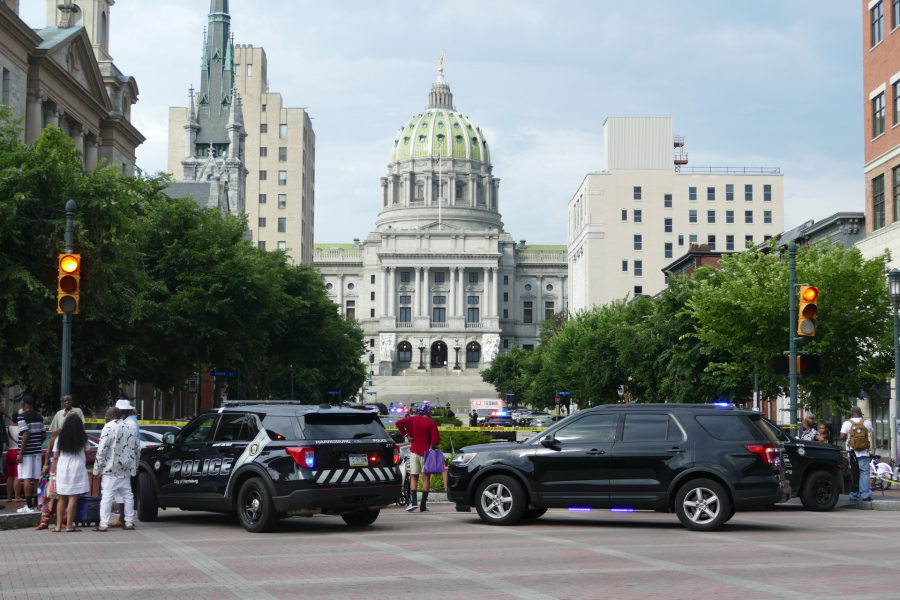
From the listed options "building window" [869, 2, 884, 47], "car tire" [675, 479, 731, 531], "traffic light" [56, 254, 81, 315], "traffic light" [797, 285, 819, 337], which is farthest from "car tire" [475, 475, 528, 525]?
"building window" [869, 2, 884, 47]

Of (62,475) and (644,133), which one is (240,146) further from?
(62,475)

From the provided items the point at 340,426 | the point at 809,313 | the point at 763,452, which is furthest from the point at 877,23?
the point at 340,426

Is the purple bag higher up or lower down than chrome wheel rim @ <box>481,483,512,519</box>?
higher up

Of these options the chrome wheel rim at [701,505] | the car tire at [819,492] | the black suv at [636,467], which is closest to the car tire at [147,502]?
the black suv at [636,467]

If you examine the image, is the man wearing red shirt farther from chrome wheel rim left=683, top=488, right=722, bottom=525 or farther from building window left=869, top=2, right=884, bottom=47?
building window left=869, top=2, right=884, bottom=47

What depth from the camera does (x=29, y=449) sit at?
19.7 meters

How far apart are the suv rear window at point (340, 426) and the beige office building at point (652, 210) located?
103 m

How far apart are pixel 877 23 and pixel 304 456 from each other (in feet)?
103

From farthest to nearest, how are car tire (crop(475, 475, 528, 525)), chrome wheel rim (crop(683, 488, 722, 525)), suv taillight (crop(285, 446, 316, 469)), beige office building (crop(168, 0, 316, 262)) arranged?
beige office building (crop(168, 0, 316, 262)) → car tire (crop(475, 475, 528, 525)) → chrome wheel rim (crop(683, 488, 722, 525)) → suv taillight (crop(285, 446, 316, 469))

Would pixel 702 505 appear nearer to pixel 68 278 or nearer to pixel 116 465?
A: pixel 116 465

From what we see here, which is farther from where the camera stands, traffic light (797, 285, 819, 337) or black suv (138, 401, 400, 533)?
traffic light (797, 285, 819, 337)

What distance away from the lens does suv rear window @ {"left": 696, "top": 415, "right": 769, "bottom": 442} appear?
16.7m

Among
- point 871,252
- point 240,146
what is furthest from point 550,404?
point 240,146

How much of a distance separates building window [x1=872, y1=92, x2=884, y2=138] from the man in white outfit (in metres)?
30.3
